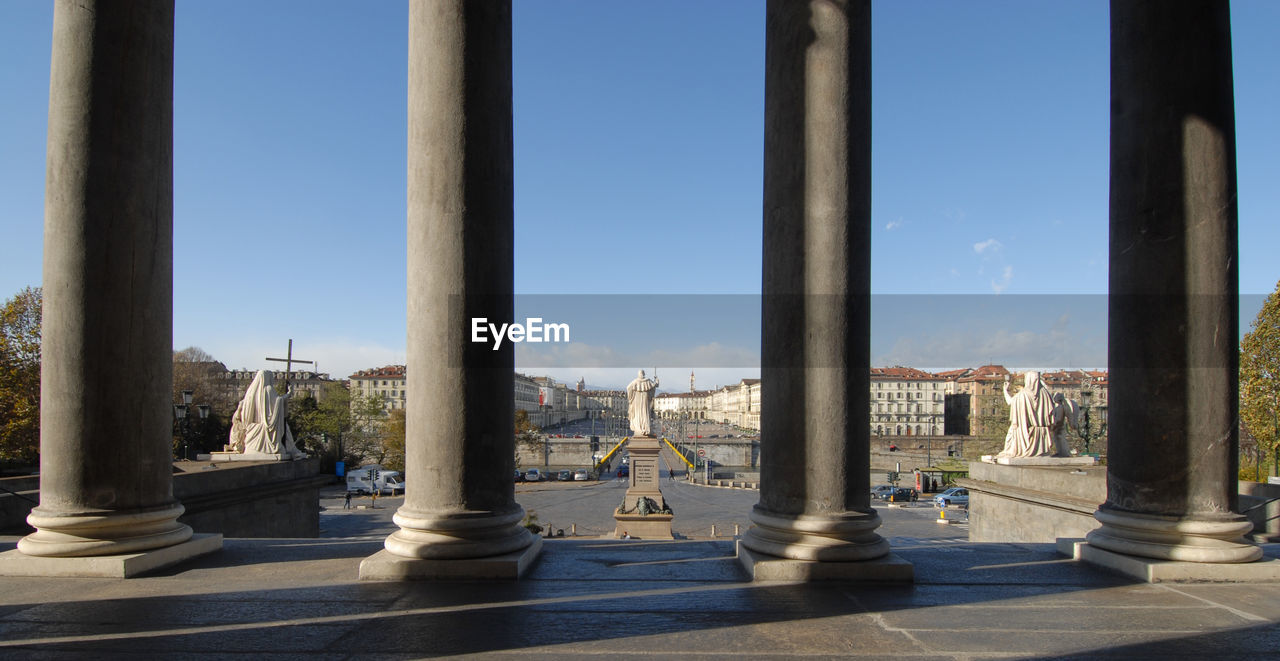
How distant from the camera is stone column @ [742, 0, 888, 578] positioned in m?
11.8

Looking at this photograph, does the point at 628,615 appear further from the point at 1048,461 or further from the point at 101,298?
the point at 1048,461

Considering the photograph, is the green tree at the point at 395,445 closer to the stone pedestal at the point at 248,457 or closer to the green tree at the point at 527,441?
the green tree at the point at 527,441

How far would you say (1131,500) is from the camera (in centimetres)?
1273

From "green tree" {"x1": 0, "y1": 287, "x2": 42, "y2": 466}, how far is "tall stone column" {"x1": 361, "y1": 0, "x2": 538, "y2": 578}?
59.2m

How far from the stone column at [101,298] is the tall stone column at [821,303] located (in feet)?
34.0

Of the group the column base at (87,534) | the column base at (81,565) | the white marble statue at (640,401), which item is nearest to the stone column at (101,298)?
the column base at (87,534)

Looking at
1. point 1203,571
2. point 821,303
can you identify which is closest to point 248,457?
point 821,303

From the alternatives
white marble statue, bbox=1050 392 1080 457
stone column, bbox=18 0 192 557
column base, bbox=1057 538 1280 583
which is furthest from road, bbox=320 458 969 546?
stone column, bbox=18 0 192 557

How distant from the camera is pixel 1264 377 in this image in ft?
168

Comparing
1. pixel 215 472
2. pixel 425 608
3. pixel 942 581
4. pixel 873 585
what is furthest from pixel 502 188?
pixel 215 472

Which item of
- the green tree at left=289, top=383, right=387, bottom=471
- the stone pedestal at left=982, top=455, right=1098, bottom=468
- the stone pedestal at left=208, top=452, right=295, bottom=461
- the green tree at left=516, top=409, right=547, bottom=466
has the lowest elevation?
the green tree at left=516, top=409, right=547, bottom=466

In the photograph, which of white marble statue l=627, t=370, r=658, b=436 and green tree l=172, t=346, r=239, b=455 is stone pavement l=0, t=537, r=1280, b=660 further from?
green tree l=172, t=346, r=239, b=455

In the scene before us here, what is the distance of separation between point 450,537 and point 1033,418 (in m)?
24.1

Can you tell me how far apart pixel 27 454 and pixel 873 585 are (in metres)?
69.6
